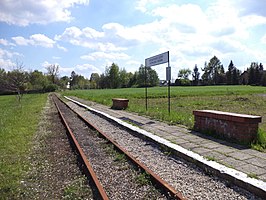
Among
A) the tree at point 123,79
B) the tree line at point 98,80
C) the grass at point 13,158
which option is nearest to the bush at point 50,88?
the tree line at point 98,80

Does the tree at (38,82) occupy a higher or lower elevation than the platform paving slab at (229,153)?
higher

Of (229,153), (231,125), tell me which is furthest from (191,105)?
(229,153)

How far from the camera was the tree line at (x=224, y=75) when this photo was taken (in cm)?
9900

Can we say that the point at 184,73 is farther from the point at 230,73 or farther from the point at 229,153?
the point at 229,153

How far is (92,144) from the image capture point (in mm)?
7832

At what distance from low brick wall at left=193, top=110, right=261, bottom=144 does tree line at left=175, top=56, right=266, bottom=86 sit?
96.2 meters

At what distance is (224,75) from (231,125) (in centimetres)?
10997

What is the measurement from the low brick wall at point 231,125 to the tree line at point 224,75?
96.2 metres

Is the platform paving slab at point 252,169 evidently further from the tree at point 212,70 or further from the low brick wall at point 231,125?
the tree at point 212,70

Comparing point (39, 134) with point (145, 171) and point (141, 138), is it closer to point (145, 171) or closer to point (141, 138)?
point (141, 138)

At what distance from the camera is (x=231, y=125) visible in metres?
6.74

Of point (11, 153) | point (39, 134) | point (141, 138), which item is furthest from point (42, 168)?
point (39, 134)

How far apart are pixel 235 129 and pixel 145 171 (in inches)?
114

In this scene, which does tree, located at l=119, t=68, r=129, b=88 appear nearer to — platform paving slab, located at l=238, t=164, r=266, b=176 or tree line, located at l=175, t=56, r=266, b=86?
tree line, located at l=175, t=56, r=266, b=86
